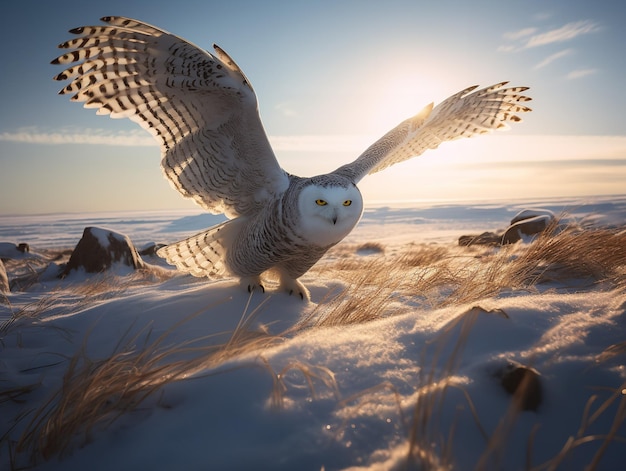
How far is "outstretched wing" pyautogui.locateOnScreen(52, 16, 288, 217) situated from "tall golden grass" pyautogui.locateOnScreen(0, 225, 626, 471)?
1.42 meters

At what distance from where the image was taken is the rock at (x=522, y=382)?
109 centimetres

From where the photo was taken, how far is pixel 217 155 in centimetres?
350

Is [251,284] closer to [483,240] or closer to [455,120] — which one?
[455,120]

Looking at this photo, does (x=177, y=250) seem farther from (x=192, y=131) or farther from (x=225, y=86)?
(x=225, y=86)

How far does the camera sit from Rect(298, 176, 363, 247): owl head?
294cm

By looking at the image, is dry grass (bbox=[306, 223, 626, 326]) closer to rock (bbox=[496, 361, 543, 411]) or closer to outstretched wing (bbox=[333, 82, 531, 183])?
rock (bbox=[496, 361, 543, 411])

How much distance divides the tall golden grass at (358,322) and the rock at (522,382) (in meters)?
0.12

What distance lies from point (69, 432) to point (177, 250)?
2.92 meters

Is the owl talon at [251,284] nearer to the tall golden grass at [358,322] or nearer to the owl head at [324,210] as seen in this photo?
the tall golden grass at [358,322]

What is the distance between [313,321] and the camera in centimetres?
245

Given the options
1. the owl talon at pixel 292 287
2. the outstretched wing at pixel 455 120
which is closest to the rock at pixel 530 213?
the outstretched wing at pixel 455 120

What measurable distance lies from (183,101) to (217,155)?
1.86 ft

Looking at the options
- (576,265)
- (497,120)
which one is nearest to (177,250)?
(576,265)

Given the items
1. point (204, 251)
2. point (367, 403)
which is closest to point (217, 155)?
point (204, 251)
